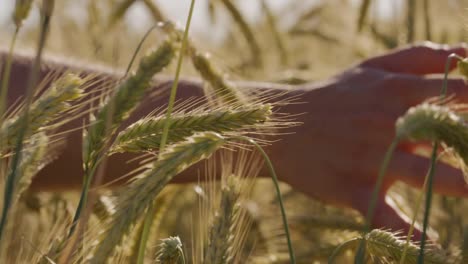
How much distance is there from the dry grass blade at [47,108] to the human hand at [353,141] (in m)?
0.64

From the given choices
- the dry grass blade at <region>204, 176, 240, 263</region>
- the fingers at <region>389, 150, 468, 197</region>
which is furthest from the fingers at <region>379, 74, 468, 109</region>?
the dry grass blade at <region>204, 176, 240, 263</region>

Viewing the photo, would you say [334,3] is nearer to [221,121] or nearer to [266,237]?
[266,237]

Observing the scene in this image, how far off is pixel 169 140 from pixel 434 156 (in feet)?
1.01

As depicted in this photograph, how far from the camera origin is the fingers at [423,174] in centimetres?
141

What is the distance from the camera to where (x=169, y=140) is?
2.92 ft

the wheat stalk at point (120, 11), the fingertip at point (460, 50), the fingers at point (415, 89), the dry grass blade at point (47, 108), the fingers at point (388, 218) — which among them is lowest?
the fingers at point (388, 218)

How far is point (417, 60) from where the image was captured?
1.53 meters

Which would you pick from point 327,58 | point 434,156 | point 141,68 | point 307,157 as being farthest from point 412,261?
point 327,58

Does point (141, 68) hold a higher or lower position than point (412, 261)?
higher

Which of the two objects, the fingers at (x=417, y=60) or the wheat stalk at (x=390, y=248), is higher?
the fingers at (x=417, y=60)

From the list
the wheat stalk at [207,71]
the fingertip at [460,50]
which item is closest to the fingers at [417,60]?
the fingertip at [460,50]

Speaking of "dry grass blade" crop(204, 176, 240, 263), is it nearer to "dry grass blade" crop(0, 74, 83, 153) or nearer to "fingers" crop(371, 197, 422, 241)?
"dry grass blade" crop(0, 74, 83, 153)

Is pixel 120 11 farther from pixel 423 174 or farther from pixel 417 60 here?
pixel 423 174

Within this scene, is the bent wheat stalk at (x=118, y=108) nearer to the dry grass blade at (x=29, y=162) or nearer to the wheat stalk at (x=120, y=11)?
the dry grass blade at (x=29, y=162)
